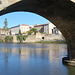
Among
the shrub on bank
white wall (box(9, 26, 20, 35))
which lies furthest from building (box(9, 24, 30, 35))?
the shrub on bank

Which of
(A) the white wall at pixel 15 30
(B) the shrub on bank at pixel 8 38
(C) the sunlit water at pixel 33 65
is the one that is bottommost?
(C) the sunlit water at pixel 33 65

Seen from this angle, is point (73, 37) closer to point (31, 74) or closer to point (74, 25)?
point (74, 25)

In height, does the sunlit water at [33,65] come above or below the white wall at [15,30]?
below

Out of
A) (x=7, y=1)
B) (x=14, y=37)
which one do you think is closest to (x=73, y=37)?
(x=7, y=1)

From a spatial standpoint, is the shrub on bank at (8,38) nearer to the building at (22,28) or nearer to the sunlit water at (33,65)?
the building at (22,28)

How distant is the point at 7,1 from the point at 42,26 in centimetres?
7444

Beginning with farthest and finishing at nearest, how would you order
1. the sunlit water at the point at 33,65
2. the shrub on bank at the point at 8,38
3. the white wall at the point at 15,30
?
the white wall at the point at 15,30 < the shrub on bank at the point at 8,38 < the sunlit water at the point at 33,65

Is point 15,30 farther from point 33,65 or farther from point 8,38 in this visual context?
point 33,65

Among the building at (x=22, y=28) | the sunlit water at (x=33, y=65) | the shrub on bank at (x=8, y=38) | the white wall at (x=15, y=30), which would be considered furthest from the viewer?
the white wall at (x=15, y=30)

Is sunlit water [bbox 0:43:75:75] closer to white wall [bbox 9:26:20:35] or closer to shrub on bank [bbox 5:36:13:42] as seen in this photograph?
shrub on bank [bbox 5:36:13:42]

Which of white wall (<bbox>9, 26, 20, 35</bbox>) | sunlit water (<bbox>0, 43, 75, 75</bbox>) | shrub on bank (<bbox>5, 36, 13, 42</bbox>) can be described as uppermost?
white wall (<bbox>9, 26, 20, 35</bbox>)

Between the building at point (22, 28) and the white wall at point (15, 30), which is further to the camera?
the white wall at point (15, 30)

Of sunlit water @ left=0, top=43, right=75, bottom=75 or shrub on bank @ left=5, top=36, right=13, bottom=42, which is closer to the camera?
sunlit water @ left=0, top=43, right=75, bottom=75

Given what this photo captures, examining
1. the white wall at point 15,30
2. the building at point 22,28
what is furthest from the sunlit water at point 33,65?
the white wall at point 15,30
